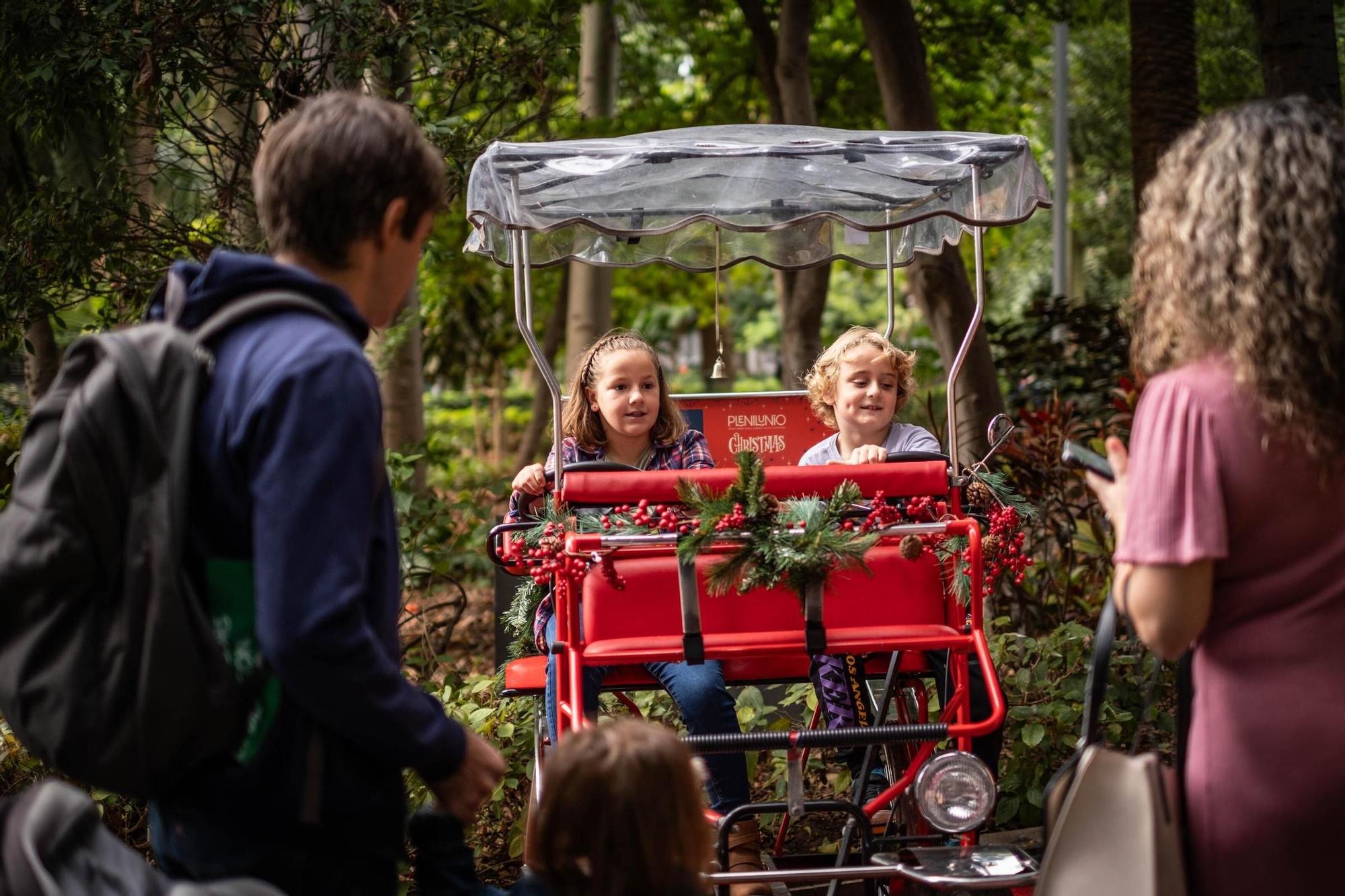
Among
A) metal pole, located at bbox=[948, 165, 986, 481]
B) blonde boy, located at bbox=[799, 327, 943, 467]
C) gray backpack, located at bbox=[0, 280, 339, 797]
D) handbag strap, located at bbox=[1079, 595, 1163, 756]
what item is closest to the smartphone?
handbag strap, located at bbox=[1079, 595, 1163, 756]

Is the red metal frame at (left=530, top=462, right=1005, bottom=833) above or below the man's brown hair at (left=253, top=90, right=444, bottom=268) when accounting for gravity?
below

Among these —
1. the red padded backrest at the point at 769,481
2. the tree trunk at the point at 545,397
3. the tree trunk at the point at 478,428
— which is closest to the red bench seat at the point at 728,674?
the red padded backrest at the point at 769,481

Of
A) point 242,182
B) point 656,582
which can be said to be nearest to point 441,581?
point 242,182

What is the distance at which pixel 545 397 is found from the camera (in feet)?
53.4

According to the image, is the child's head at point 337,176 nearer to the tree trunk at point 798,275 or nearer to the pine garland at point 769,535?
the pine garland at point 769,535

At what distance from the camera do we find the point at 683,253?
639 cm

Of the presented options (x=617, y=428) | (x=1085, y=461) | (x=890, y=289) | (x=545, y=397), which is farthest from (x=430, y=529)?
(x=545, y=397)

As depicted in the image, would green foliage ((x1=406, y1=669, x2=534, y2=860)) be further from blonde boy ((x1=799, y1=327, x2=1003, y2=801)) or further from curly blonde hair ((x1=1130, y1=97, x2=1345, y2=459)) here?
curly blonde hair ((x1=1130, y1=97, x2=1345, y2=459))

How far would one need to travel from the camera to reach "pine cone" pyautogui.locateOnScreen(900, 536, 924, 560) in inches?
167

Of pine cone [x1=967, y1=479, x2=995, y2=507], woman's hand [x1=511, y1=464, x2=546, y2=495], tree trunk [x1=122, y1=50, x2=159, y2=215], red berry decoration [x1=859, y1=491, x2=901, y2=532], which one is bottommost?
pine cone [x1=967, y1=479, x2=995, y2=507]

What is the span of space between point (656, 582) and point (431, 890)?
6.30 ft

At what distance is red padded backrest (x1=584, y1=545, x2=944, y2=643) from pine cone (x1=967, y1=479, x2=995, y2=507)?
45 cm

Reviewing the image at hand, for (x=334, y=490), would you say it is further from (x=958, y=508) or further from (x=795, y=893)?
(x=795, y=893)

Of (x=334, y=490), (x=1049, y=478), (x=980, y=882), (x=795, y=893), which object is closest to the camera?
(x=334, y=490)
